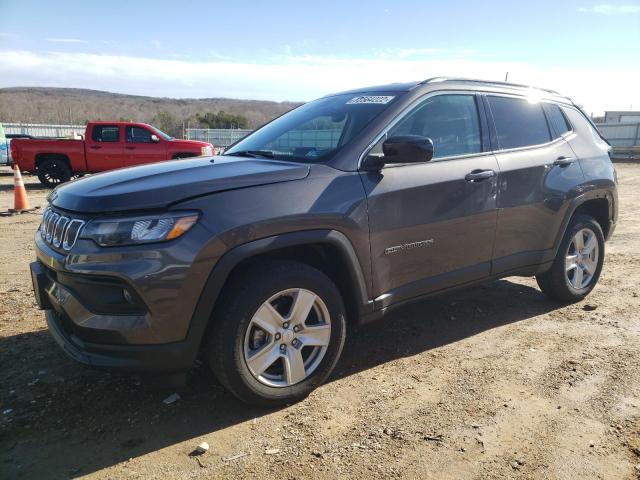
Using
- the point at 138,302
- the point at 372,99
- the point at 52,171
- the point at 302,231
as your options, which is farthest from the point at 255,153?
the point at 52,171

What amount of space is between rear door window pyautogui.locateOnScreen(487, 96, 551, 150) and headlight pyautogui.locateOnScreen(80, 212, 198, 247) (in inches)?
104

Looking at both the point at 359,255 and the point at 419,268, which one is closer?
the point at 359,255

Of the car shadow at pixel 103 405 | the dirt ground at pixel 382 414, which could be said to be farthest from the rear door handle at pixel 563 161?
the car shadow at pixel 103 405

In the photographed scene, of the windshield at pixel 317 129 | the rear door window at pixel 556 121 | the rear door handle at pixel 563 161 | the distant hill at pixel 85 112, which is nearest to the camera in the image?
the windshield at pixel 317 129

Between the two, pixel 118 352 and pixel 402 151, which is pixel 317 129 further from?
pixel 118 352

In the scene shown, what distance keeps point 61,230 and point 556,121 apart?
Result: 13.4ft

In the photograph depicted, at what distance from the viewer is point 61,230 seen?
269 cm

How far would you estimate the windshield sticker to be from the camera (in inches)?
137

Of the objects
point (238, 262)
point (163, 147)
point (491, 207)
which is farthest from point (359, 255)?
point (163, 147)

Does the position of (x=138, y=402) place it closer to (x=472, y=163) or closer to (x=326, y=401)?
(x=326, y=401)

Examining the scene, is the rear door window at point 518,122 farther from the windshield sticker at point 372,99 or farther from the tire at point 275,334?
the tire at point 275,334

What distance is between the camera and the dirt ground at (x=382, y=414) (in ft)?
7.99

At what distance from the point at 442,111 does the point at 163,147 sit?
40.5 ft

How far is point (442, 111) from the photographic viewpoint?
367 cm
